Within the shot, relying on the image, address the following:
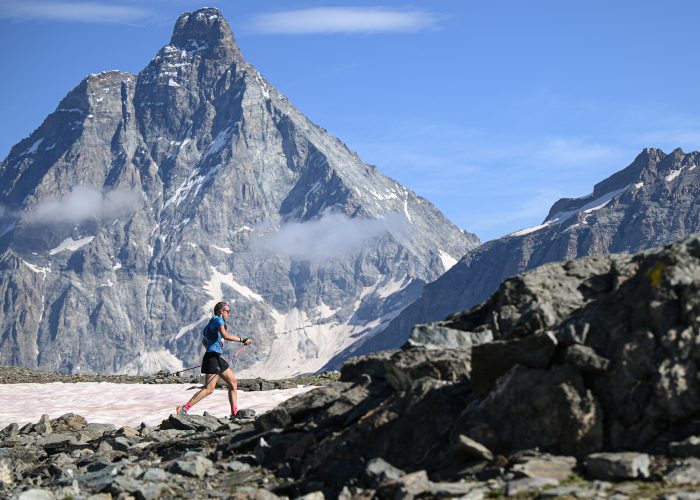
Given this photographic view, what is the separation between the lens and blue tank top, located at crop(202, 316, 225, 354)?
25.2 metres

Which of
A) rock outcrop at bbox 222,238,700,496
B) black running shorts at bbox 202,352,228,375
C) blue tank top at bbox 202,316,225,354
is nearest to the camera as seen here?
rock outcrop at bbox 222,238,700,496

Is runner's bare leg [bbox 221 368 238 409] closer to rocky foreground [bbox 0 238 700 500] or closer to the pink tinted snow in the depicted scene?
the pink tinted snow

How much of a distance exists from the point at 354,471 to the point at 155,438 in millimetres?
8451

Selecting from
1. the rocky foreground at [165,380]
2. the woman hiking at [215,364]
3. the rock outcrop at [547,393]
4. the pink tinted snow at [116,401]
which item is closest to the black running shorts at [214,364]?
the woman hiking at [215,364]

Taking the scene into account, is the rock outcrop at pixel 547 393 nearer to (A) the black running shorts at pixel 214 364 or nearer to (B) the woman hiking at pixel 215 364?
(B) the woman hiking at pixel 215 364

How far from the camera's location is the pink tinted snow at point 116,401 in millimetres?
31373

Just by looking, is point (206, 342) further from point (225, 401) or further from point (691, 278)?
point (691, 278)

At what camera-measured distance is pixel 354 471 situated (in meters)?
14.6

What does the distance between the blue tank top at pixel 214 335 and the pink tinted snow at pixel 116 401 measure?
4.18 m

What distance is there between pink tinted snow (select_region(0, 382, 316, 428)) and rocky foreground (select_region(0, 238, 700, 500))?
41.6 ft

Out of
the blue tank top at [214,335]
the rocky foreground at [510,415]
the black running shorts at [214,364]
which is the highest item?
the blue tank top at [214,335]

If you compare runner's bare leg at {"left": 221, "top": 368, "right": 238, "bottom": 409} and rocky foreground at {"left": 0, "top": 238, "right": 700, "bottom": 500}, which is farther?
runner's bare leg at {"left": 221, "top": 368, "right": 238, "bottom": 409}

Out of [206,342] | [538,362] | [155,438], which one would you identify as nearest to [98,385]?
[206,342]

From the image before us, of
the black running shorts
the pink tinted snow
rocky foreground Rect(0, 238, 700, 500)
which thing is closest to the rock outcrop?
rocky foreground Rect(0, 238, 700, 500)
